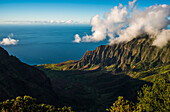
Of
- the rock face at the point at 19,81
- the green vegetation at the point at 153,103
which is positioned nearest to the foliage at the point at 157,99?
the green vegetation at the point at 153,103

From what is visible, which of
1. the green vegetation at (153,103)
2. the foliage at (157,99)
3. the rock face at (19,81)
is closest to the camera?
the green vegetation at (153,103)

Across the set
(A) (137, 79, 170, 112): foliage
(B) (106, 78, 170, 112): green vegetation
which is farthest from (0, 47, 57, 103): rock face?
(A) (137, 79, 170, 112): foliage

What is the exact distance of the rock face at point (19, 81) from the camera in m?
92.1

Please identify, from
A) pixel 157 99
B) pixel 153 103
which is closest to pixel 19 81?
pixel 153 103

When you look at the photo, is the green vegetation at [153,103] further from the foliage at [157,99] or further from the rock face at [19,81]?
the rock face at [19,81]

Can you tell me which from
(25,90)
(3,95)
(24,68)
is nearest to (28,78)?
(24,68)

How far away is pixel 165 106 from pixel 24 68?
12504cm

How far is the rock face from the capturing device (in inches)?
3626

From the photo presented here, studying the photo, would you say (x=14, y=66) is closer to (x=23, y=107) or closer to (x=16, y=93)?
(x=16, y=93)

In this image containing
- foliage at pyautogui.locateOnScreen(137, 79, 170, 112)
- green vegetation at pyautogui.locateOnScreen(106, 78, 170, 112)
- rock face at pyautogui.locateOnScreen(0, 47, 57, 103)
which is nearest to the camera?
green vegetation at pyautogui.locateOnScreen(106, 78, 170, 112)

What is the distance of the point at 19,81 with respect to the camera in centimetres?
10850

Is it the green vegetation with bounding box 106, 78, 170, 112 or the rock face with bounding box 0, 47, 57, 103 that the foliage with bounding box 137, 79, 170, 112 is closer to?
the green vegetation with bounding box 106, 78, 170, 112

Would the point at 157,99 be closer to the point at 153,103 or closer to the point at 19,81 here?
the point at 153,103

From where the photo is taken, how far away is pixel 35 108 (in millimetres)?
35562
